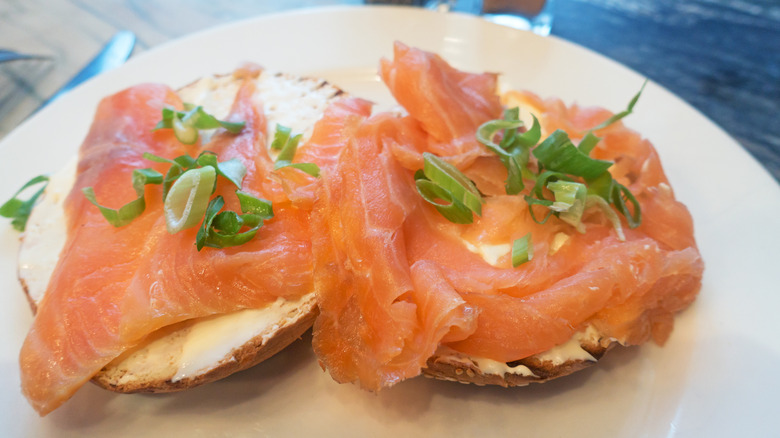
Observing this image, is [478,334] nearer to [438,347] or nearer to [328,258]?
[438,347]

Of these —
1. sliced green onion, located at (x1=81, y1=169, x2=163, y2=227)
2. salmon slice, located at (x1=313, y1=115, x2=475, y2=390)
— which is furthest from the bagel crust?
sliced green onion, located at (x1=81, y1=169, x2=163, y2=227)

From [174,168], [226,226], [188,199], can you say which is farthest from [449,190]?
[174,168]

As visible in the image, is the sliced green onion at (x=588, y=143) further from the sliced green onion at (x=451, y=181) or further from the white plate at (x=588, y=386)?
the white plate at (x=588, y=386)

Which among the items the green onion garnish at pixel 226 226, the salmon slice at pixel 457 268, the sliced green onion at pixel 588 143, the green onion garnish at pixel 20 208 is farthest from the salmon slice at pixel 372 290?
the green onion garnish at pixel 20 208

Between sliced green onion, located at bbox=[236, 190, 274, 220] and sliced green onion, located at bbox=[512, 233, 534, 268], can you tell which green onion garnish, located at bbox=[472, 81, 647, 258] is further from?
sliced green onion, located at bbox=[236, 190, 274, 220]

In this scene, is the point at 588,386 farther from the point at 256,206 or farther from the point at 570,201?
the point at 256,206
